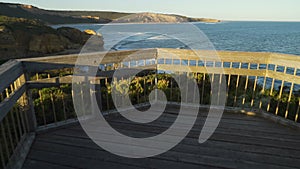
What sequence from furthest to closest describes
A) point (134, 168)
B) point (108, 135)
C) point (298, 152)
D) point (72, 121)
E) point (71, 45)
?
1. point (71, 45)
2. point (72, 121)
3. point (108, 135)
4. point (298, 152)
5. point (134, 168)

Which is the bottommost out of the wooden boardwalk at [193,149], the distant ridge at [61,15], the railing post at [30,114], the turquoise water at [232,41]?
the turquoise water at [232,41]

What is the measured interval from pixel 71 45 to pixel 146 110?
2502 centimetres

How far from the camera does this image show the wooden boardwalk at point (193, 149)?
92.0 inches

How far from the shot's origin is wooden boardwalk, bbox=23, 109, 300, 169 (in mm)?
2336

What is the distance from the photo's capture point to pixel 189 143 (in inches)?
108

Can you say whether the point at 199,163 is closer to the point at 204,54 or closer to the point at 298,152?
the point at 298,152

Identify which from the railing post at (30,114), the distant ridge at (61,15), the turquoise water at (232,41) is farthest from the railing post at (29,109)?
the distant ridge at (61,15)

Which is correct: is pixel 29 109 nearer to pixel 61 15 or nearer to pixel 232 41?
pixel 232 41

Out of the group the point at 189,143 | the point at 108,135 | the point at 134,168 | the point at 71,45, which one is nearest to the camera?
the point at 134,168

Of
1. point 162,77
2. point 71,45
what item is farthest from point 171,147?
point 71,45

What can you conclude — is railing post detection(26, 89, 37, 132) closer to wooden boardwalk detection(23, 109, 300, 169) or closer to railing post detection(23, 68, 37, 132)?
railing post detection(23, 68, 37, 132)

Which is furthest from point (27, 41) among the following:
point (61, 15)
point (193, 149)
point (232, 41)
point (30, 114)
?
point (61, 15)

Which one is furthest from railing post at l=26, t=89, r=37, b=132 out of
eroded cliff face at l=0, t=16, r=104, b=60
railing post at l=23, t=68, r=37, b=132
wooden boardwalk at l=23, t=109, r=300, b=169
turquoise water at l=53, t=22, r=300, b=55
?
eroded cliff face at l=0, t=16, r=104, b=60

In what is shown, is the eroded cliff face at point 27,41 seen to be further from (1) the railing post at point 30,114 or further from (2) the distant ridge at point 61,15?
(2) the distant ridge at point 61,15
